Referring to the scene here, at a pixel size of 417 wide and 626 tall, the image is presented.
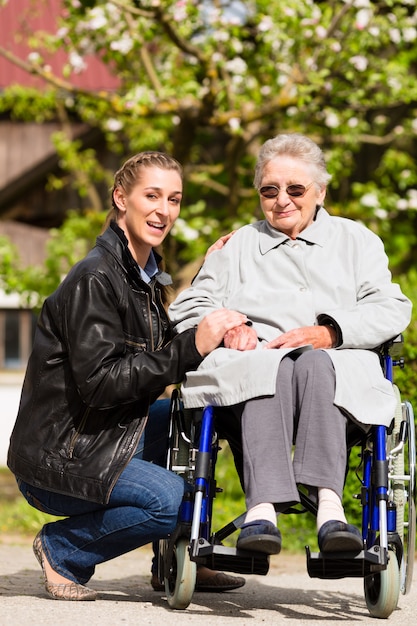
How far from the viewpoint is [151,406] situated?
15.4ft

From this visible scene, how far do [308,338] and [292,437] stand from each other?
0.40 metres

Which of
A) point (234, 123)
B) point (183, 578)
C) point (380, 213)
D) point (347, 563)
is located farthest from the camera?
point (380, 213)

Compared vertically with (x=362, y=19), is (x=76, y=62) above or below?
below

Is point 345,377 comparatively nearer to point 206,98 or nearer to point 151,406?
point 151,406

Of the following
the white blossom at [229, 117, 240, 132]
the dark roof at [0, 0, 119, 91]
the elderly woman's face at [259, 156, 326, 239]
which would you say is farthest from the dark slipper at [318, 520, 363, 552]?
the dark roof at [0, 0, 119, 91]

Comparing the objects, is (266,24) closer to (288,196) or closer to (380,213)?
(380,213)

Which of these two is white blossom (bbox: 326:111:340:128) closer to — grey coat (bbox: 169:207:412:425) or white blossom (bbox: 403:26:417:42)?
white blossom (bbox: 403:26:417:42)

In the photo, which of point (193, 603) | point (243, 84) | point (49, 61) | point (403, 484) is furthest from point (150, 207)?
point (49, 61)

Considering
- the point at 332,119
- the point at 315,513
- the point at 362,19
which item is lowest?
the point at 315,513

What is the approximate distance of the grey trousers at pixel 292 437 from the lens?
12.5 feet

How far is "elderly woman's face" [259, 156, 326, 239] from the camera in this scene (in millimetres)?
4418

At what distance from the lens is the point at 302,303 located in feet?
14.1

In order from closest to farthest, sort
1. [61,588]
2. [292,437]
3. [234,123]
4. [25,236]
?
[292,437], [61,588], [234,123], [25,236]

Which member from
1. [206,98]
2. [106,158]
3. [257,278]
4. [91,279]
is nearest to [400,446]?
[257,278]
